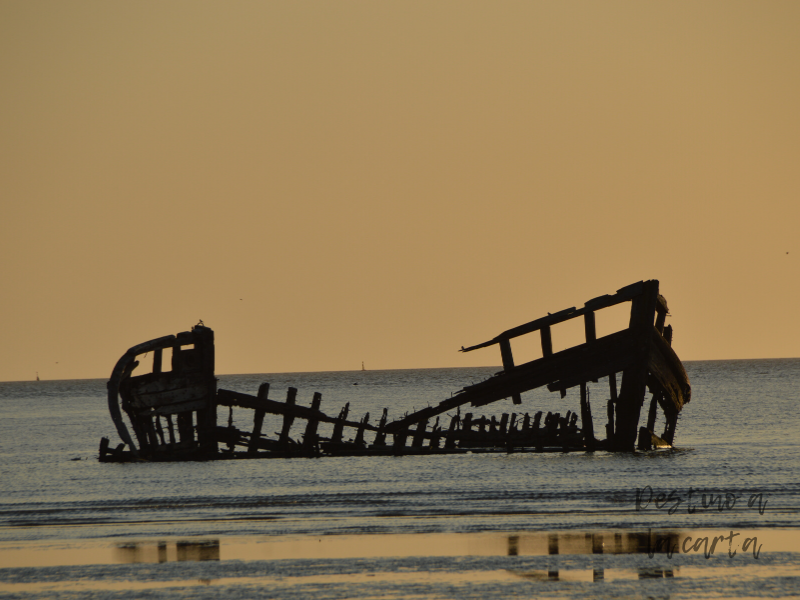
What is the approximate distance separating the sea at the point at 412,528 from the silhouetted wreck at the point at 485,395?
65 centimetres

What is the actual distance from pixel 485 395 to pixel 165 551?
46.2ft

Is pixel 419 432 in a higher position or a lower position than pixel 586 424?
lower

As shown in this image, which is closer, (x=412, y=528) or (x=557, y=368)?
(x=412, y=528)

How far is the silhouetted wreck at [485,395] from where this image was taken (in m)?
29.8

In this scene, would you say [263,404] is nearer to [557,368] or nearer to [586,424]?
[557,368]

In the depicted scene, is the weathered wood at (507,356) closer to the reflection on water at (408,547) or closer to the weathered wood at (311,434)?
the weathered wood at (311,434)


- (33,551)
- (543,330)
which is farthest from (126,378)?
(33,551)

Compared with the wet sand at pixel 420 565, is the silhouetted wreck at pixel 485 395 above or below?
above

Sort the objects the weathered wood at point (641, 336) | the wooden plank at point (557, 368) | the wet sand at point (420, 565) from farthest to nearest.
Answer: the weathered wood at point (641, 336), the wooden plank at point (557, 368), the wet sand at point (420, 565)

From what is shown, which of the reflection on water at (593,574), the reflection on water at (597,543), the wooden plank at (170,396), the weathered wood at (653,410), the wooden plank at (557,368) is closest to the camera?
the reflection on water at (593,574)

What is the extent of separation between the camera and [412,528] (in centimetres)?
1888

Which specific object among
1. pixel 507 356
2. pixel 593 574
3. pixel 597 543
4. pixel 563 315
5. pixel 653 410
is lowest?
pixel 593 574

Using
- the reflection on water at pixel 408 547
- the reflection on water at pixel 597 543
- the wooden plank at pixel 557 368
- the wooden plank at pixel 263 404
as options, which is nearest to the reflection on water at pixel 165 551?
the reflection on water at pixel 408 547

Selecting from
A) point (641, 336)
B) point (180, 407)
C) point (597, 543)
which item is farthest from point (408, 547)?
point (180, 407)
